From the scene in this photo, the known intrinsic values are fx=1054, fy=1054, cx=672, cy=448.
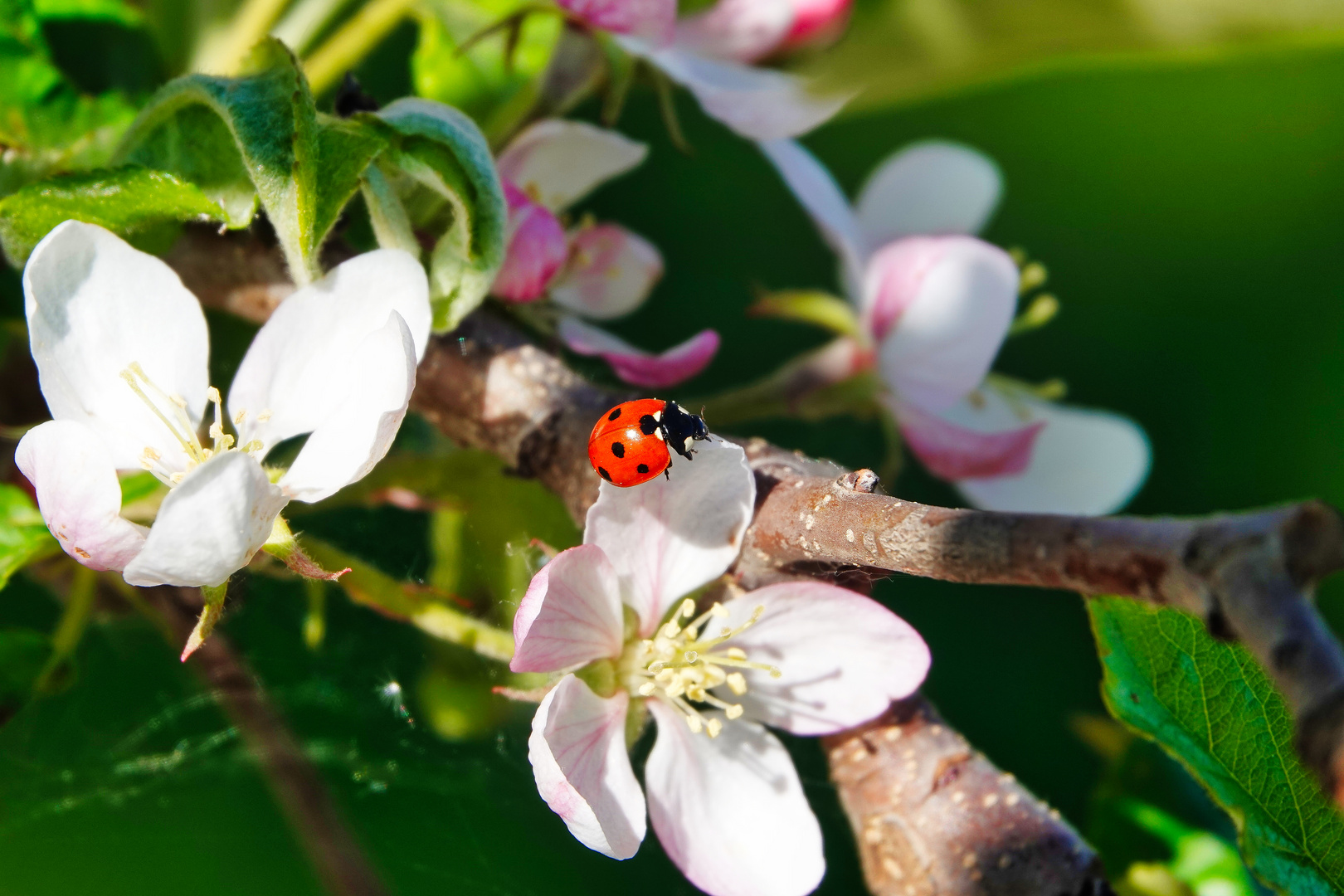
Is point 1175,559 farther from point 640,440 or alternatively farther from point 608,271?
point 608,271

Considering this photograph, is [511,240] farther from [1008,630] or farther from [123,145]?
[1008,630]

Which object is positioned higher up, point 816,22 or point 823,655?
point 816,22

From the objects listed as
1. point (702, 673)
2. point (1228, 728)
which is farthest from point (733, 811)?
point (1228, 728)

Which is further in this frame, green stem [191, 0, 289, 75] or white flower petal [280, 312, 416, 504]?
green stem [191, 0, 289, 75]

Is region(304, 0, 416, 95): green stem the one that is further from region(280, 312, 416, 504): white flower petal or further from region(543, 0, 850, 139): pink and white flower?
region(280, 312, 416, 504): white flower petal

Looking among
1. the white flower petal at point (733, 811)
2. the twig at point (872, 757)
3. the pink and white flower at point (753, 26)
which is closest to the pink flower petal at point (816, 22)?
the pink and white flower at point (753, 26)

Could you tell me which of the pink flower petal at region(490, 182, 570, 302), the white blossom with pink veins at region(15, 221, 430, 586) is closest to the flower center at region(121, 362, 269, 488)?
the white blossom with pink veins at region(15, 221, 430, 586)

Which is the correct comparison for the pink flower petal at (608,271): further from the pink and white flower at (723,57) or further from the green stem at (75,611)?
the green stem at (75,611)
